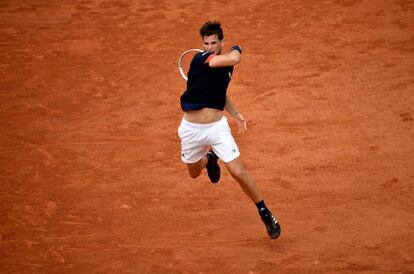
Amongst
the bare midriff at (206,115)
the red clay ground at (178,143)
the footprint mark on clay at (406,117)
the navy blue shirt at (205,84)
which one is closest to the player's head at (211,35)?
the navy blue shirt at (205,84)

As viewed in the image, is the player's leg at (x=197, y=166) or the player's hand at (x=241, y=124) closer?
the player's hand at (x=241, y=124)

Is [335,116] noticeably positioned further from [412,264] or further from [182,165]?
[412,264]

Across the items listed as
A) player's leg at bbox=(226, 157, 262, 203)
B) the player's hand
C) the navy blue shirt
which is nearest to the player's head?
the navy blue shirt

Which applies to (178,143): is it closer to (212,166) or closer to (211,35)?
(212,166)

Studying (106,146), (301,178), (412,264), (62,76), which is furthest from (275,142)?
(62,76)

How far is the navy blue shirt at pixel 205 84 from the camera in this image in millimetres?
6777

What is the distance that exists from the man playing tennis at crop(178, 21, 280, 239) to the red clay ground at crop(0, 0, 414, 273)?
901 millimetres

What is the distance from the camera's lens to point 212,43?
6.81 meters

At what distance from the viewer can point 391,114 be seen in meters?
9.98

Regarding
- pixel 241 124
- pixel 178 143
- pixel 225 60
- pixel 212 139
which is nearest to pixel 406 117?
pixel 178 143

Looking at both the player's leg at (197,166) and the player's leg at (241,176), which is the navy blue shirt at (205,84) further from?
the player's leg at (197,166)

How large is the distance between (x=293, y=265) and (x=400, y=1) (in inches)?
354

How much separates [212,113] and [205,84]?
1.32ft

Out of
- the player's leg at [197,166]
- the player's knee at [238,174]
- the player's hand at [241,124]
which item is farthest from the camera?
the player's leg at [197,166]
